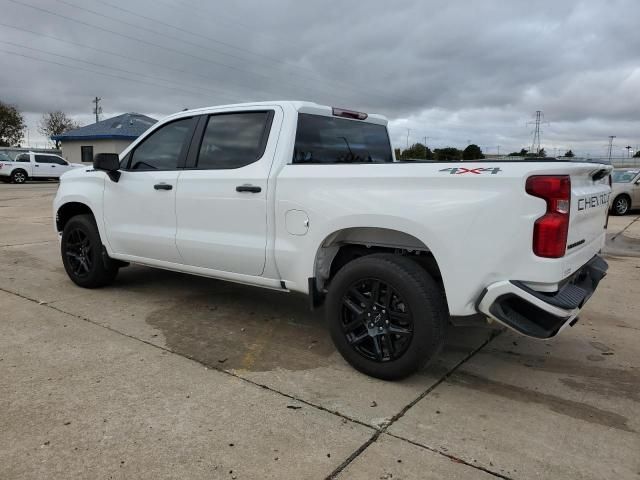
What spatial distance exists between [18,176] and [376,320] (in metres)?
31.8

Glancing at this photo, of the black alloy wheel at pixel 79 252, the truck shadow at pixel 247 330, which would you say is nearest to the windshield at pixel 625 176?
the truck shadow at pixel 247 330

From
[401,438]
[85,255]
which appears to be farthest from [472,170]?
[85,255]

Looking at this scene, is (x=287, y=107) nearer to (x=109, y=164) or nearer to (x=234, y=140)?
(x=234, y=140)

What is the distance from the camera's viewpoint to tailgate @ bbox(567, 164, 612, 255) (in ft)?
10.2

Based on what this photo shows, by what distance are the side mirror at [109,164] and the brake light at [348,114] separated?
2.19 m

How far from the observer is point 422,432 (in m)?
2.94

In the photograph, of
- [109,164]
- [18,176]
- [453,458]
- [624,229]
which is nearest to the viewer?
[453,458]

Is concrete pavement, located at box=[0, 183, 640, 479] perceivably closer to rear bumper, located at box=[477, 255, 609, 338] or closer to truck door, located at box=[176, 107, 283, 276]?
rear bumper, located at box=[477, 255, 609, 338]

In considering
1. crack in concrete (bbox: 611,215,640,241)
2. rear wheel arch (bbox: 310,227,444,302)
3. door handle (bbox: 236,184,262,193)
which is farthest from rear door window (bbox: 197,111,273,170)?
crack in concrete (bbox: 611,215,640,241)

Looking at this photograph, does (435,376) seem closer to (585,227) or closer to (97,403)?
(585,227)

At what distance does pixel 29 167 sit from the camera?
1182 inches

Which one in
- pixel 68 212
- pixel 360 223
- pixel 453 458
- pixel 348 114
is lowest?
pixel 453 458

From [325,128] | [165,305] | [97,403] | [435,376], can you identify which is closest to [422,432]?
[435,376]

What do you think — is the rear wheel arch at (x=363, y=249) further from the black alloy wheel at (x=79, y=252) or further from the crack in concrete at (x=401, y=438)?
the black alloy wheel at (x=79, y=252)
